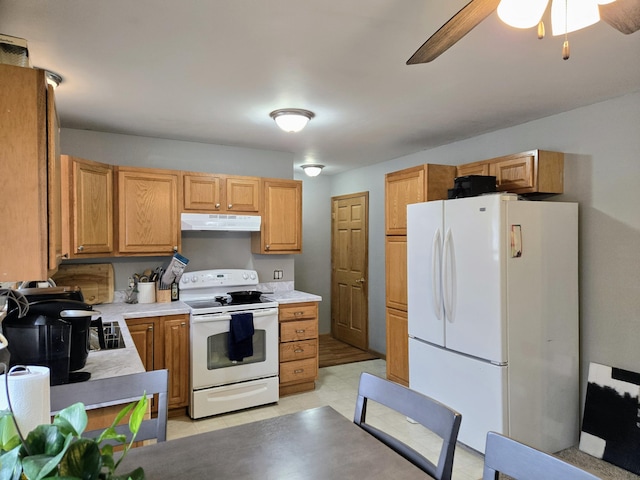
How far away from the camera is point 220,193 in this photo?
388cm

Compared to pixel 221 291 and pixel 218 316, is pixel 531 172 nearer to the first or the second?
pixel 218 316

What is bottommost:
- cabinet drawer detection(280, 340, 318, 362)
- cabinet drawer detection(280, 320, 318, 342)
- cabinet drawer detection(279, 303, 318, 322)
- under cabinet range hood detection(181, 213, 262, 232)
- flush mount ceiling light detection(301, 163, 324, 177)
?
cabinet drawer detection(280, 340, 318, 362)

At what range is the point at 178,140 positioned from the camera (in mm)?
3986

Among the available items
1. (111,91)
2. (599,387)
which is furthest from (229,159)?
(599,387)

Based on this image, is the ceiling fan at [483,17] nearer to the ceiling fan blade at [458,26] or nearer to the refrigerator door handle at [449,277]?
the ceiling fan blade at [458,26]

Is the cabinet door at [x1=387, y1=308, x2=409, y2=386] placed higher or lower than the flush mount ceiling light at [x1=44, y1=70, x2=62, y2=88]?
lower

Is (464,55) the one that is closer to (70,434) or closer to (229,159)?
(70,434)

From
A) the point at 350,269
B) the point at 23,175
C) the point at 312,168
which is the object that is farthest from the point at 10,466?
the point at 350,269

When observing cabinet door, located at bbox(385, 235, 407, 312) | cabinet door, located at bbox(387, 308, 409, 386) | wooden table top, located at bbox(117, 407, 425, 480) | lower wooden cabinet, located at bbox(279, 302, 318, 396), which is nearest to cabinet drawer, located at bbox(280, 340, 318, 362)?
lower wooden cabinet, located at bbox(279, 302, 318, 396)

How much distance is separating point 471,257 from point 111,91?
2639 mm

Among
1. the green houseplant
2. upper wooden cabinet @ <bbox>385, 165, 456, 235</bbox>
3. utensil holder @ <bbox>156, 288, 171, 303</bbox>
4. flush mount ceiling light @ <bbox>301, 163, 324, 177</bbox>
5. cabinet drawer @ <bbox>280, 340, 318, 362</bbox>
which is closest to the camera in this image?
the green houseplant

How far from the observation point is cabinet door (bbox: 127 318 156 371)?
3180mm

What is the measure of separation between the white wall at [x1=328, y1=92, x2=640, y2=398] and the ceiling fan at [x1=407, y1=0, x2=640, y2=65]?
171 centimetres

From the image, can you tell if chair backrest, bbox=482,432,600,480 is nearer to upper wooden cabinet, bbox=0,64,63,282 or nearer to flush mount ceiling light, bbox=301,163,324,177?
upper wooden cabinet, bbox=0,64,63,282
